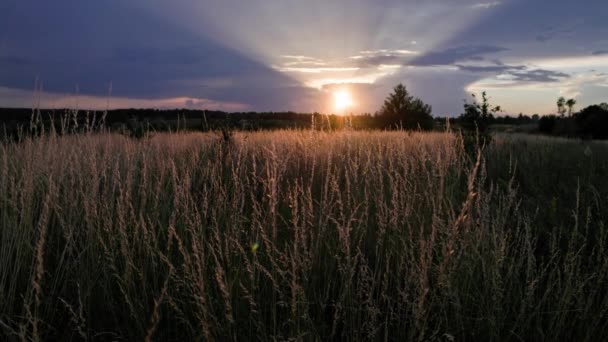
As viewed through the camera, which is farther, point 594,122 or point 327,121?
point 594,122

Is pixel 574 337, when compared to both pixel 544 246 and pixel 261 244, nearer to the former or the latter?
pixel 544 246

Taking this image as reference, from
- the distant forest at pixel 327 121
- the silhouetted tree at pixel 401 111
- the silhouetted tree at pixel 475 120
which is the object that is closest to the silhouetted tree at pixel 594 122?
the distant forest at pixel 327 121

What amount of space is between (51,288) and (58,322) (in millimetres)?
310

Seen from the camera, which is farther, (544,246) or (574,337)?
(544,246)

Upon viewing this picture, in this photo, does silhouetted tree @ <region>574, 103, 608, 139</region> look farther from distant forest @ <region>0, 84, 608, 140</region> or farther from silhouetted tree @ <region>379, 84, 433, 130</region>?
silhouetted tree @ <region>379, 84, 433, 130</region>

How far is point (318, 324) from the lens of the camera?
2.49 metres

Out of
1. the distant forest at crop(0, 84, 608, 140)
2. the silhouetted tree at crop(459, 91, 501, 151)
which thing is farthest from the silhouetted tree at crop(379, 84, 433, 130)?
the silhouetted tree at crop(459, 91, 501, 151)

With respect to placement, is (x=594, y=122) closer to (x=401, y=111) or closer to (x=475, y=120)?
(x=401, y=111)

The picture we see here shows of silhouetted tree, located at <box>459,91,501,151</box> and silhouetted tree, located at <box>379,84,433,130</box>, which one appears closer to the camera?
silhouetted tree, located at <box>459,91,501,151</box>

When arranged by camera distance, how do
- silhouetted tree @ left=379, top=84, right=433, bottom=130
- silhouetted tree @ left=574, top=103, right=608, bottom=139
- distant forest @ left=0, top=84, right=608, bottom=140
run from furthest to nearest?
1. silhouetted tree @ left=574, top=103, right=608, bottom=139
2. silhouetted tree @ left=379, top=84, right=433, bottom=130
3. distant forest @ left=0, top=84, right=608, bottom=140

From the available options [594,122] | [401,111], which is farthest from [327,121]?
[594,122]

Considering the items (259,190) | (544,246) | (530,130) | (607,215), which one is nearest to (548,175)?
(607,215)

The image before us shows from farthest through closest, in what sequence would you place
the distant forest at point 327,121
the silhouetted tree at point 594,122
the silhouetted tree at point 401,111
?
the silhouetted tree at point 594,122 < the silhouetted tree at point 401,111 < the distant forest at point 327,121

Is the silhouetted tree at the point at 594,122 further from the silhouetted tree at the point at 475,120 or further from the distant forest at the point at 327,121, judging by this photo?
the silhouetted tree at the point at 475,120
